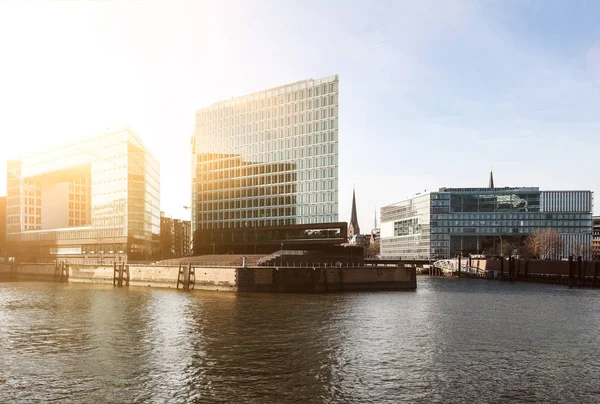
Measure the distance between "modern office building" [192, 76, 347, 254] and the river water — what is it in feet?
259

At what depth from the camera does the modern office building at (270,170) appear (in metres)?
147

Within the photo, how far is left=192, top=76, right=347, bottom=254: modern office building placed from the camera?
147375 millimetres

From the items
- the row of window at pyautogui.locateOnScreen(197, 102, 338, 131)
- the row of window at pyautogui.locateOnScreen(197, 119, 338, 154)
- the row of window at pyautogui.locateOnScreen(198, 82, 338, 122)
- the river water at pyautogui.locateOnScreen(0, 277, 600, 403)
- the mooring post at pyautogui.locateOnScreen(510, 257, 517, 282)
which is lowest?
the mooring post at pyautogui.locateOnScreen(510, 257, 517, 282)

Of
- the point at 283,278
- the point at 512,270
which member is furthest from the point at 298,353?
the point at 512,270

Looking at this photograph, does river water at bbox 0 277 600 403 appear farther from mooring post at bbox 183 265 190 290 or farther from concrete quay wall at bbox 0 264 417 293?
mooring post at bbox 183 265 190 290

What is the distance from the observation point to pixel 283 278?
87.8 meters

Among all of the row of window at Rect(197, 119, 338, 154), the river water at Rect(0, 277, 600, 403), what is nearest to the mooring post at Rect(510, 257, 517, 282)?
the row of window at Rect(197, 119, 338, 154)

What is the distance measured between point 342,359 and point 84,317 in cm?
3265

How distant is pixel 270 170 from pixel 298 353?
388 ft

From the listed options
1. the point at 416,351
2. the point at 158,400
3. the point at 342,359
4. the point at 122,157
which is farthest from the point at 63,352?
the point at 122,157

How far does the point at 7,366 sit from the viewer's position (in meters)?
35.4

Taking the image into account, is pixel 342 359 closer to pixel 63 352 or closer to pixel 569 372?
pixel 569 372

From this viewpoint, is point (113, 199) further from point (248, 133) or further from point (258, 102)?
point (258, 102)

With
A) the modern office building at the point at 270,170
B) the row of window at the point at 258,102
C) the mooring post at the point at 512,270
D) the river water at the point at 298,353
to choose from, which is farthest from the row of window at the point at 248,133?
the river water at the point at 298,353
